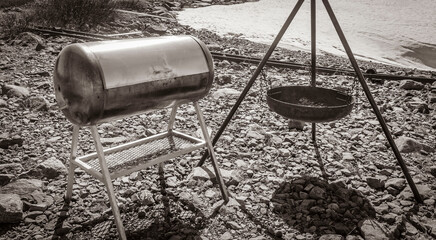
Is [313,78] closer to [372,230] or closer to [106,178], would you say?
[372,230]

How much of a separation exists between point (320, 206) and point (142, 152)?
1901 mm

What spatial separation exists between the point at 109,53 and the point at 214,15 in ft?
60.5

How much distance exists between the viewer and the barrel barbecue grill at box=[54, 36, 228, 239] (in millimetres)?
2578

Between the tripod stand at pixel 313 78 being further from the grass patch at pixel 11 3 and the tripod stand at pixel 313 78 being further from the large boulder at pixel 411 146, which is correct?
the grass patch at pixel 11 3

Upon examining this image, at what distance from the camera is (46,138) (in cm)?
467

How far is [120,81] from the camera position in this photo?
8.70 ft

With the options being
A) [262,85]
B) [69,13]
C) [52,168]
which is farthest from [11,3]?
[52,168]

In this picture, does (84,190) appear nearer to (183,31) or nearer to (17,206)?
(17,206)

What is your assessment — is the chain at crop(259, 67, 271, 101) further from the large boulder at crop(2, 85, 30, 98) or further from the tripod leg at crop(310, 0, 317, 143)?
the large boulder at crop(2, 85, 30, 98)

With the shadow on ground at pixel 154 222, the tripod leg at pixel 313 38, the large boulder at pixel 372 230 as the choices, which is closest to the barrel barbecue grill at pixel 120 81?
the shadow on ground at pixel 154 222

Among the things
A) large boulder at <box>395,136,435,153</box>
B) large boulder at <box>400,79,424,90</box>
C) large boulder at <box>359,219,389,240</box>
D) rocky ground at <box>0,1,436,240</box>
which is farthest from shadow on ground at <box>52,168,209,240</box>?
large boulder at <box>400,79,424,90</box>

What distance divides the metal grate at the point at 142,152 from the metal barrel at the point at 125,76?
713 millimetres

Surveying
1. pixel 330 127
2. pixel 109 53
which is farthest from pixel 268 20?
pixel 109 53

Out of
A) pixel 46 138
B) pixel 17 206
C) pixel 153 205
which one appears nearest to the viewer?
pixel 17 206
